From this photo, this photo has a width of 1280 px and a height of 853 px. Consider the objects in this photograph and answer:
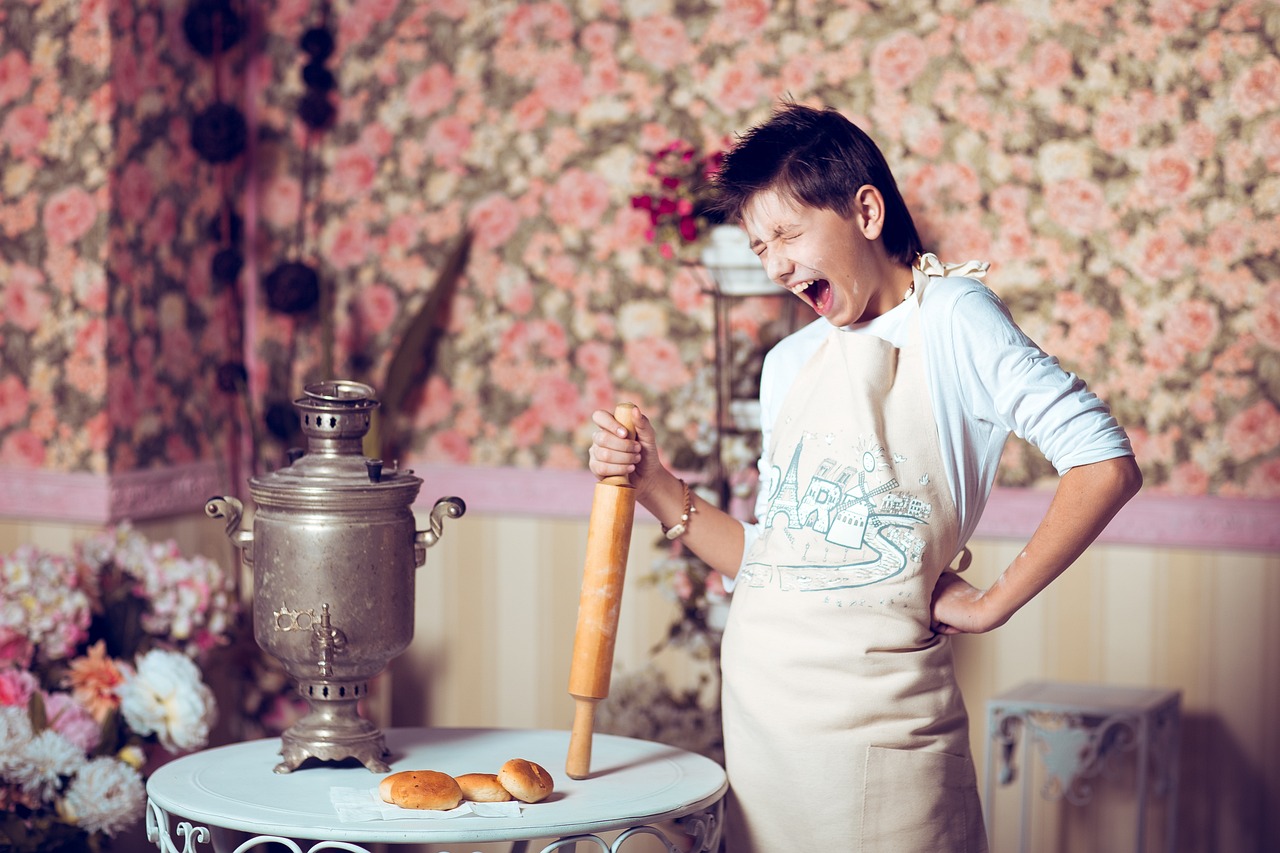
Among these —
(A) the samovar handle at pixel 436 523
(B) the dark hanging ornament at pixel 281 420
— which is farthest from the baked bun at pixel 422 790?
(B) the dark hanging ornament at pixel 281 420

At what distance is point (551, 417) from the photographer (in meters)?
3.55

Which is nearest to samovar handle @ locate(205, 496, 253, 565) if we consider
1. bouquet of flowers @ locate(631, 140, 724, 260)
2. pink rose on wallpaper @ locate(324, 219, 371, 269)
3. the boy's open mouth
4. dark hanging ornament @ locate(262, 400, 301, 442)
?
the boy's open mouth

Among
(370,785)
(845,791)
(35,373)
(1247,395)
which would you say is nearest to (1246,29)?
(1247,395)

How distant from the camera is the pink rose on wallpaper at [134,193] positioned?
10.5 ft

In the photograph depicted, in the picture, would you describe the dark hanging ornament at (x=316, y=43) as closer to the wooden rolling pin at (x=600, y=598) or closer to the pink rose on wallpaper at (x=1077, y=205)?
the pink rose on wallpaper at (x=1077, y=205)

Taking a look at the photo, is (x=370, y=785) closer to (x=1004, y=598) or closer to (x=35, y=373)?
(x=1004, y=598)

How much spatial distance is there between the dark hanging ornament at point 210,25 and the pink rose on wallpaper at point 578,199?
3.11 ft

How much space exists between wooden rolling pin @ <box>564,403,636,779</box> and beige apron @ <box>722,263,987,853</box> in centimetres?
17

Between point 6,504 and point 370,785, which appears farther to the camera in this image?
point 6,504

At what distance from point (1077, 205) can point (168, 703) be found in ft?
7.18

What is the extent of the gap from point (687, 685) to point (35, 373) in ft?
5.72

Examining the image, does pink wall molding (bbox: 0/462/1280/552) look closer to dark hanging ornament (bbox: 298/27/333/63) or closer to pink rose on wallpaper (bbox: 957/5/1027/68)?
pink rose on wallpaper (bbox: 957/5/1027/68)

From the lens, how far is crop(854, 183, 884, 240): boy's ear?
65.4 inches

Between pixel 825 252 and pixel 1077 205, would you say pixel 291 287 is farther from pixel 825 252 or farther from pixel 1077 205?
pixel 825 252
